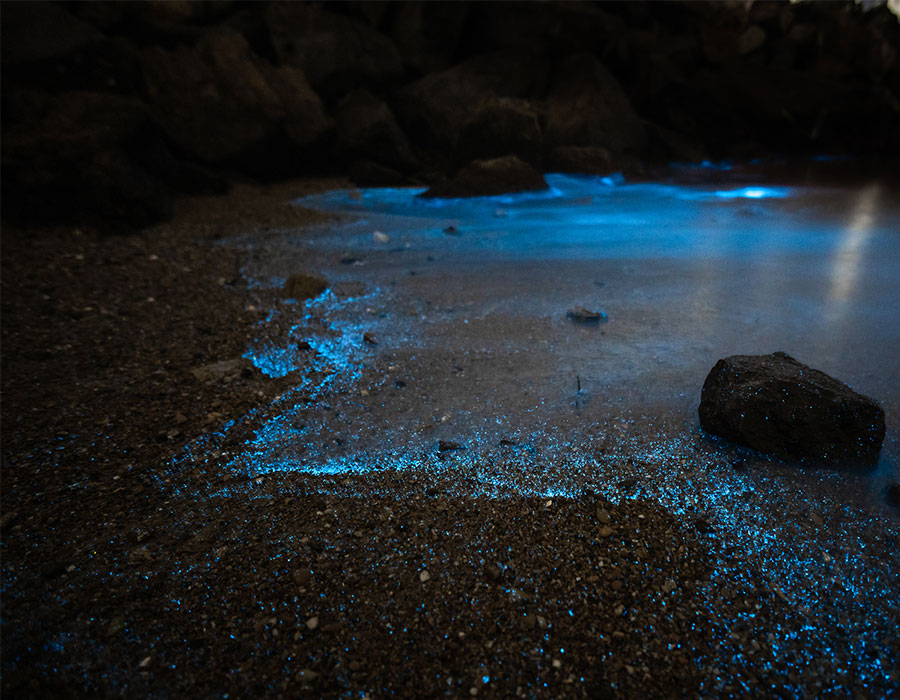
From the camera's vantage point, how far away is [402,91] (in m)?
8.66

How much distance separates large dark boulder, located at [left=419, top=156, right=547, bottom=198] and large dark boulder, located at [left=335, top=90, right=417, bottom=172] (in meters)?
1.73

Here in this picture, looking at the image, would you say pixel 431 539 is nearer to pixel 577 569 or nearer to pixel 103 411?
pixel 577 569

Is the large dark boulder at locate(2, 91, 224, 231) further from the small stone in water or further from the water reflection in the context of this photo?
the water reflection

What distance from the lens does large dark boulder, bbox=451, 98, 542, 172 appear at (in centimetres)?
703

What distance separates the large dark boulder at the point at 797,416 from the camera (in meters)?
1.57

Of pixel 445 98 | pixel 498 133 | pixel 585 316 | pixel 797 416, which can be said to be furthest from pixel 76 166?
pixel 445 98

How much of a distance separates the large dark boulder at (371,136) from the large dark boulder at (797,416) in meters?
6.95

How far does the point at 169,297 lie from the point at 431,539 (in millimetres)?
2328

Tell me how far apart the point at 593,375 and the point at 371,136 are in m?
6.53

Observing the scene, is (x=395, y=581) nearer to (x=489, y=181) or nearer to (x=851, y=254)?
(x=851, y=254)

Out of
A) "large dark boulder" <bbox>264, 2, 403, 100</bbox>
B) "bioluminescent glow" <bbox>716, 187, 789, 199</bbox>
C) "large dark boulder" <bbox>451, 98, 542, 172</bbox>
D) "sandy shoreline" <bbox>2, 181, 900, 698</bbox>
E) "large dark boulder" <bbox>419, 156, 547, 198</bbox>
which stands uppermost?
"large dark boulder" <bbox>264, 2, 403, 100</bbox>

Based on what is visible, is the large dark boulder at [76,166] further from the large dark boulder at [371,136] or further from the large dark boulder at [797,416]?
the large dark boulder at [797,416]

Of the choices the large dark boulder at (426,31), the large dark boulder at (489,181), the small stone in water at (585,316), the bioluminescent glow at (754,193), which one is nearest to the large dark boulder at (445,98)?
the large dark boulder at (426,31)

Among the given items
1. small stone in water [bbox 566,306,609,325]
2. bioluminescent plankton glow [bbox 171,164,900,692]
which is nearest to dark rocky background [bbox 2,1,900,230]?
bioluminescent plankton glow [bbox 171,164,900,692]
